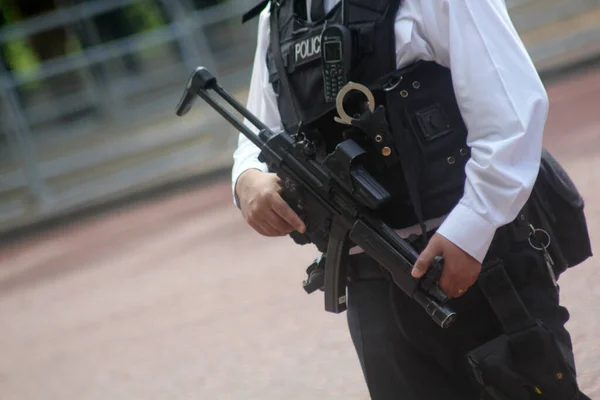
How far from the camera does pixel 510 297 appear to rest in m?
2.18

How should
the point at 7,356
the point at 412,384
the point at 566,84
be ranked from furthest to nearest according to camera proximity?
the point at 566,84, the point at 7,356, the point at 412,384

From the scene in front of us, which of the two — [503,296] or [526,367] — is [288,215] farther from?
[526,367]

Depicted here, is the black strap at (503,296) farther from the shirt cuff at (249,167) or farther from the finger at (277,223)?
the shirt cuff at (249,167)

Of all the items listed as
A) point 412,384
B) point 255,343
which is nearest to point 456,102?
point 412,384

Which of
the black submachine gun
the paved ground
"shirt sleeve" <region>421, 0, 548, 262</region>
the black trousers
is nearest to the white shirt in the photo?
"shirt sleeve" <region>421, 0, 548, 262</region>

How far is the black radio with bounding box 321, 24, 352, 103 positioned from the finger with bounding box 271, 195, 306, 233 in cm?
27

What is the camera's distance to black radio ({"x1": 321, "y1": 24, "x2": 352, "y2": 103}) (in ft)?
7.03

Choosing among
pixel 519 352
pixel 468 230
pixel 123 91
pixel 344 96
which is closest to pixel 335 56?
pixel 344 96

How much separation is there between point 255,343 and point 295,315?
280mm

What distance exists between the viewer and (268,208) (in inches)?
91.9

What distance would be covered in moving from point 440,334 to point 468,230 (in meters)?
0.33

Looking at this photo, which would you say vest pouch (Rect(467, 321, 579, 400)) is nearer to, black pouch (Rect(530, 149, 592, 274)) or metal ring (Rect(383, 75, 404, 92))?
black pouch (Rect(530, 149, 592, 274))

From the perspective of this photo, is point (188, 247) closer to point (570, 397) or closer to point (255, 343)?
point (255, 343)

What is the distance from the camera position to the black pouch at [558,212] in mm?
2297
